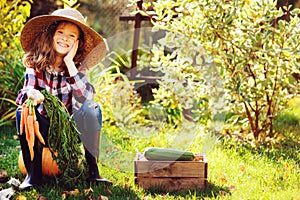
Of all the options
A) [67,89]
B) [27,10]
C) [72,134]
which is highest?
[27,10]

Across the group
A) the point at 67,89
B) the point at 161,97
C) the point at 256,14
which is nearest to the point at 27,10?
the point at 161,97

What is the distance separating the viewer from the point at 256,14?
13.7 feet

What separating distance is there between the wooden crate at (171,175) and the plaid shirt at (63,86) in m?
0.57

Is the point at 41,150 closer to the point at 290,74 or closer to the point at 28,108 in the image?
the point at 28,108

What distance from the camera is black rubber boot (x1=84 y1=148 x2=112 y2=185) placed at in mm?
3501

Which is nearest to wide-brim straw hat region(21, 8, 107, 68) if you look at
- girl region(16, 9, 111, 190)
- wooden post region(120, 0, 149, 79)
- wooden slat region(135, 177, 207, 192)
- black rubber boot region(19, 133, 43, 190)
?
girl region(16, 9, 111, 190)

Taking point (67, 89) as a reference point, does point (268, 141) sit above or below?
below

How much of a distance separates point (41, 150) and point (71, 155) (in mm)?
187

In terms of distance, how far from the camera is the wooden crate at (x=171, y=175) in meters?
3.42

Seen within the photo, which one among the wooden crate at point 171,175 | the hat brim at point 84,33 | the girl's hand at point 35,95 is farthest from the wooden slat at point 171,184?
the hat brim at point 84,33

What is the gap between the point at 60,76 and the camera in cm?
356

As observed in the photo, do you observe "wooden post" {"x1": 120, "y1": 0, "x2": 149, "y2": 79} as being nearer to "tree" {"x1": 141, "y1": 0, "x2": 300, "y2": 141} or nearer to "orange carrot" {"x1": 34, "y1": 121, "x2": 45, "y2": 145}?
"tree" {"x1": 141, "y1": 0, "x2": 300, "y2": 141}

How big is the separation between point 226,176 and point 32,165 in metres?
1.30

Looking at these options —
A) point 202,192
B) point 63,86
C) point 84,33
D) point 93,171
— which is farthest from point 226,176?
point 84,33
